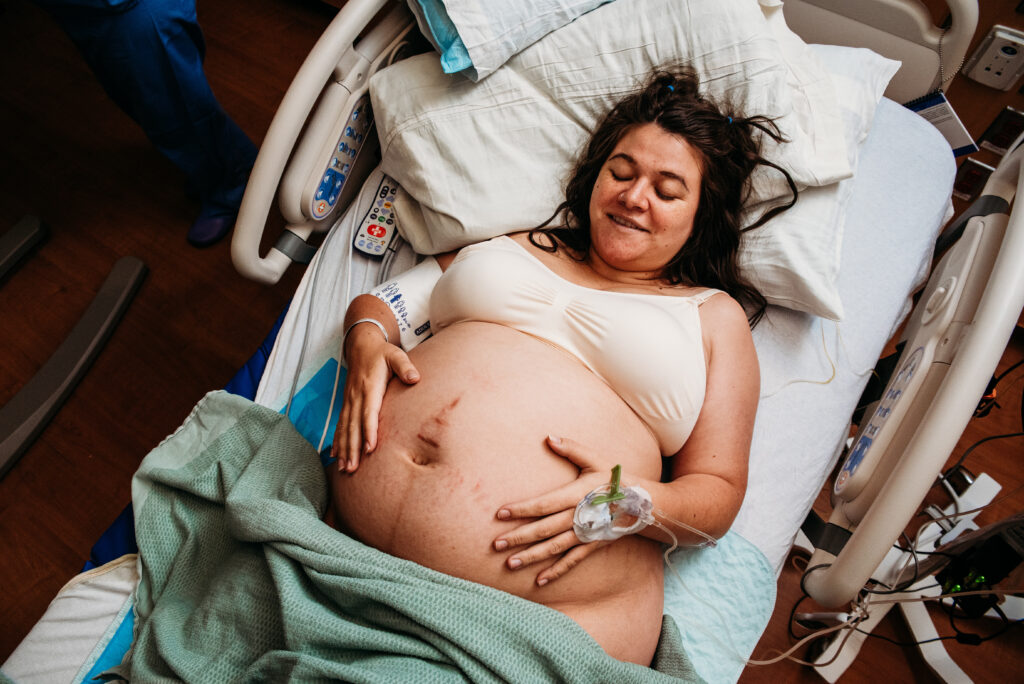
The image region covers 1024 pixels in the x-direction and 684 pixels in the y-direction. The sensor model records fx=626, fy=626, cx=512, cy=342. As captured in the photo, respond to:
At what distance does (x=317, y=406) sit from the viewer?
131 centimetres

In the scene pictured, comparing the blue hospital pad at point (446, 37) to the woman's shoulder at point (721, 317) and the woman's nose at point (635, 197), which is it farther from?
the woman's shoulder at point (721, 317)

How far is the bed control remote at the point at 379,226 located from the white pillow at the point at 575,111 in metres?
0.11

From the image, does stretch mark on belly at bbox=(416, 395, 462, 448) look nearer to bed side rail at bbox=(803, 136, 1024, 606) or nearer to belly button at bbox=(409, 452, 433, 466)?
belly button at bbox=(409, 452, 433, 466)

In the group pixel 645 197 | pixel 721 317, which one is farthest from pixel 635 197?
pixel 721 317

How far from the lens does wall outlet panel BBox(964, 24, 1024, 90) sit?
1.59 metres

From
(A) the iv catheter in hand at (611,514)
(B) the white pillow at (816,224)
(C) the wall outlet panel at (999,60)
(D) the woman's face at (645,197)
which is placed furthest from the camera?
(C) the wall outlet panel at (999,60)

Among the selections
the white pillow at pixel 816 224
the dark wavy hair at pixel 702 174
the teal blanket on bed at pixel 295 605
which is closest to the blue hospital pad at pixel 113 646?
the teal blanket on bed at pixel 295 605

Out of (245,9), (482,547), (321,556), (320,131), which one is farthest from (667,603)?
(245,9)

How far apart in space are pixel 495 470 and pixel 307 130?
33.3 inches

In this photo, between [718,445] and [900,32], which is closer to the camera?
[718,445]

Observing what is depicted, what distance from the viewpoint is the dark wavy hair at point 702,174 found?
4.01ft

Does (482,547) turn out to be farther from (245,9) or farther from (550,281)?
(245,9)

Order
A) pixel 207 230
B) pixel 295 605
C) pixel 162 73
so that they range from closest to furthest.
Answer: pixel 295 605 < pixel 162 73 < pixel 207 230

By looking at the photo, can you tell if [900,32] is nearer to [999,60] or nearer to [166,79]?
[999,60]
